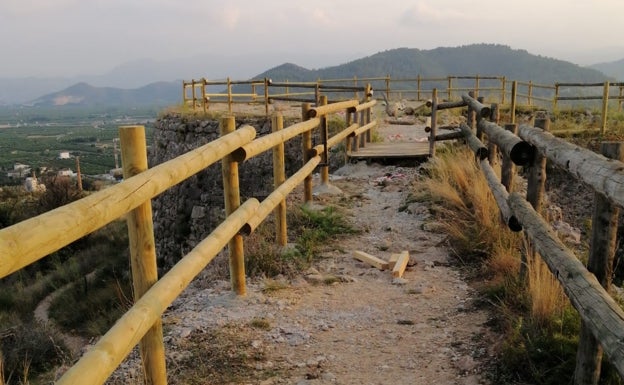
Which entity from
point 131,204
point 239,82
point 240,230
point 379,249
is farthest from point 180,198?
point 131,204

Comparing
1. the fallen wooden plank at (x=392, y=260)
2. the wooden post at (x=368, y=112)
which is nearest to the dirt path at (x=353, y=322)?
the fallen wooden plank at (x=392, y=260)

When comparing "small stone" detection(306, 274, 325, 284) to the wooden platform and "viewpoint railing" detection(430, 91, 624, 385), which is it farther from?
the wooden platform

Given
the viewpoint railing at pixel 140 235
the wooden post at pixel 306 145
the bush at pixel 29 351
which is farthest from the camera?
the bush at pixel 29 351

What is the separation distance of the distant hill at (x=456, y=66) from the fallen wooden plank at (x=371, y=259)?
90569 mm

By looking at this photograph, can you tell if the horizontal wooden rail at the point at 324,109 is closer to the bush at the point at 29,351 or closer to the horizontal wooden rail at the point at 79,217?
the horizontal wooden rail at the point at 79,217

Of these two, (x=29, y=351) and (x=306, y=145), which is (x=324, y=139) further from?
(x=29, y=351)

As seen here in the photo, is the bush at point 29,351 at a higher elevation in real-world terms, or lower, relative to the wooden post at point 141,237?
lower

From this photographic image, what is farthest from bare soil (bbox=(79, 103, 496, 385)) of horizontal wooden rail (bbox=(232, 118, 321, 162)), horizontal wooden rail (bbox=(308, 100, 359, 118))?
horizontal wooden rail (bbox=(308, 100, 359, 118))

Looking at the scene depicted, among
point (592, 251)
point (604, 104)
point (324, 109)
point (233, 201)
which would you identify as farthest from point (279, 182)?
point (604, 104)

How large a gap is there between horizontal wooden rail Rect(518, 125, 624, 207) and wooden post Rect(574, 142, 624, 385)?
12cm

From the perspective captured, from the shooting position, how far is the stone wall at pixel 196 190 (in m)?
16.6

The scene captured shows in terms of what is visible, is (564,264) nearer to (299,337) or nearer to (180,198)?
(299,337)

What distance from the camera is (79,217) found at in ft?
6.42

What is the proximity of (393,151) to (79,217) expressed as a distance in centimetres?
959
